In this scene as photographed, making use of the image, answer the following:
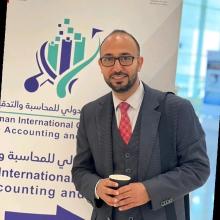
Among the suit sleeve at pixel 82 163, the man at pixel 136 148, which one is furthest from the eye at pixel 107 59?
the suit sleeve at pixel 82 163

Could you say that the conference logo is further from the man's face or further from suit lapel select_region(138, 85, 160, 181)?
suit lapel select_region(138, 85, 160, 181)

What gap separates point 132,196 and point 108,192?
118 mm

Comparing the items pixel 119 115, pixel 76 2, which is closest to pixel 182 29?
pixel 76 2

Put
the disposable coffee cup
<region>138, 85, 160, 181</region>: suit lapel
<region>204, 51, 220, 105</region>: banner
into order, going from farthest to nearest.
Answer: <region>204, 51, 220, 105</region>: banner → <region>138, 85, 160, 181</region>: suit lapel → the disposable coffee cup

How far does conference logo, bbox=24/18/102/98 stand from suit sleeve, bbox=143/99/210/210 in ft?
2.48

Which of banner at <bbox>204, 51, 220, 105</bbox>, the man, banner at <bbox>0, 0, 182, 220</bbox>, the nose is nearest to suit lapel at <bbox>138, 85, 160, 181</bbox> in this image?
the man

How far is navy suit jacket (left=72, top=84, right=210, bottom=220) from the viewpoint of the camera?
1.90 metres

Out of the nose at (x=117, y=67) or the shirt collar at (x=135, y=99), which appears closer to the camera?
the nose at (x=117, y=67)

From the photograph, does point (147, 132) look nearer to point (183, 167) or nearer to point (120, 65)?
point (183, 167)

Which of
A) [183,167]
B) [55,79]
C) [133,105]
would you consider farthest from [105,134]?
[55,79]

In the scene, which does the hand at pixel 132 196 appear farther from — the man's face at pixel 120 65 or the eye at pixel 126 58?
the eye at pixel 126 58

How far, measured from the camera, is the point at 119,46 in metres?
2.01

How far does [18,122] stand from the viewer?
8.12 feet

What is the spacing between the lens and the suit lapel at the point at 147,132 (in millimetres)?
1963
